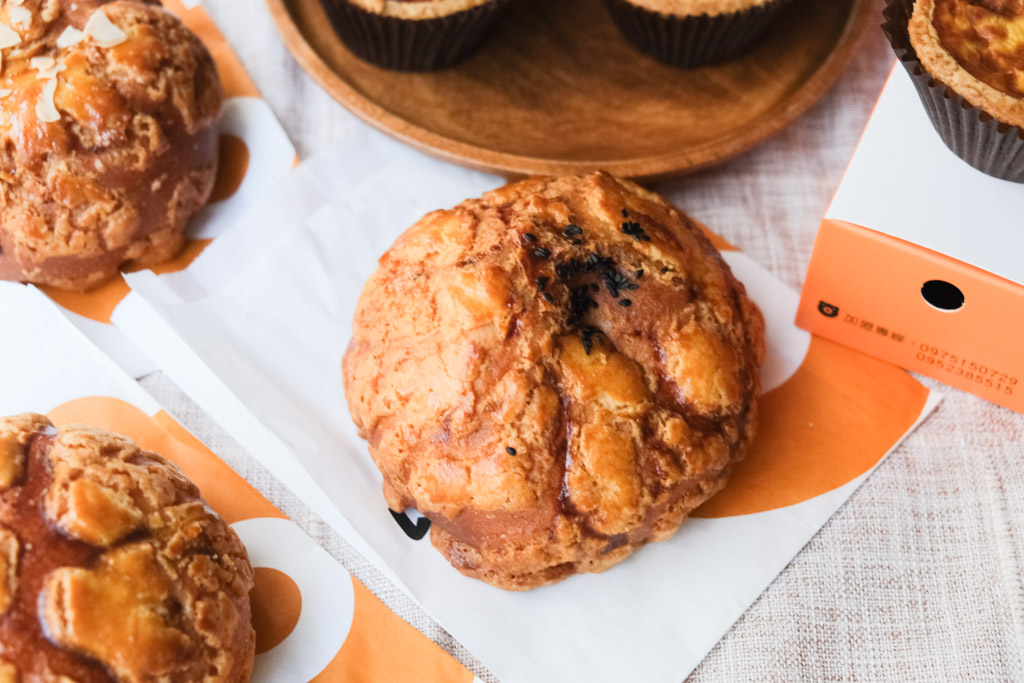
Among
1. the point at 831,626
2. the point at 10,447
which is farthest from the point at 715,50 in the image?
the point at 10,447

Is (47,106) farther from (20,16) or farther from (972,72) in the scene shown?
(972,72)

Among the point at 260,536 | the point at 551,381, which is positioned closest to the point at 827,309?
the point at 551,381

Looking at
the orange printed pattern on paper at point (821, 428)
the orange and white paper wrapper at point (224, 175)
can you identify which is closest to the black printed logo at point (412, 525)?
the orange printed pattern on paper at point (821, 428)

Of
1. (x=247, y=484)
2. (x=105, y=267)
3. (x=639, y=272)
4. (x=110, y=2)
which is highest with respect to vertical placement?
(x=110, y=2)

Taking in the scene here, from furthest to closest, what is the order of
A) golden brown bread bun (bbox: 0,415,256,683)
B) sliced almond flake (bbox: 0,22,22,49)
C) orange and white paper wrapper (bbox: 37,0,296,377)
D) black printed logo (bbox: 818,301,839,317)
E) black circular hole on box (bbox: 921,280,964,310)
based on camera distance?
orange and white paper wrapper (bbox: 37,0,296,377) < black printed logo (bbox: 818,301,839,317) < sliced almond flake (bbox: 0,22,22,49) < black circular hole on box (bbox: 921,280,964,310) < golden brown bread bun (bbox: 0,415,256,683)

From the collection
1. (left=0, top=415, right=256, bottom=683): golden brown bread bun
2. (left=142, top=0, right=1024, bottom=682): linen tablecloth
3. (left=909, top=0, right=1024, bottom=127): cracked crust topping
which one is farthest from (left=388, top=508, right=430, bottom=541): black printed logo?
(left=909, top=0, right=1024, bottom=127): cracked crust topping

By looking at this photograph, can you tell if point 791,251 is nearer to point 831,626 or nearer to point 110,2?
point 831,626

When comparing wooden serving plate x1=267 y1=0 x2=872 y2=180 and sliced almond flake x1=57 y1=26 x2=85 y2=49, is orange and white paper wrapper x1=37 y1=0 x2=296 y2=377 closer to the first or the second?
wooden serving plate x1=267 y1=0 x2=872 y2=180
